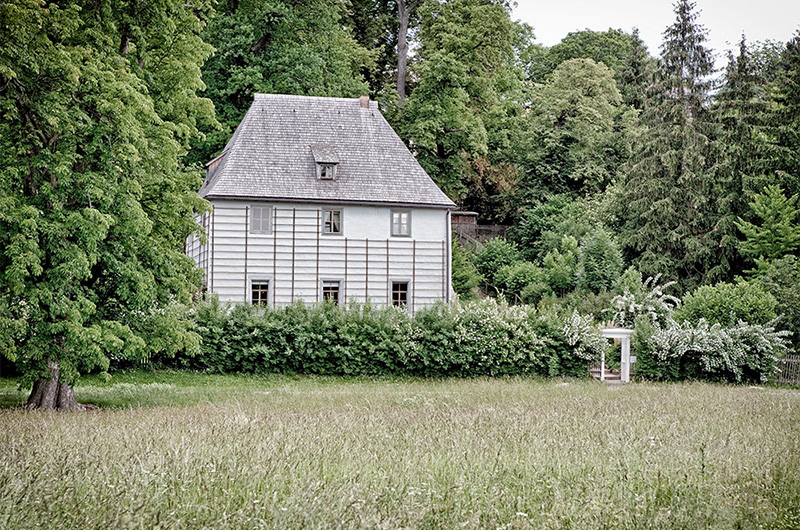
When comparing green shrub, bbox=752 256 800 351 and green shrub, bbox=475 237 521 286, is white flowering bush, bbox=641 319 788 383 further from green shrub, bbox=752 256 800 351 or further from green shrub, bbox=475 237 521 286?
green shrub, bbox=475 237 521 286

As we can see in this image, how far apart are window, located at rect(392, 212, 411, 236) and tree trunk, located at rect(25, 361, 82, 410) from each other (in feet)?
65.2

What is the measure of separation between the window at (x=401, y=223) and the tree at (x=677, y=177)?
39.3 ft

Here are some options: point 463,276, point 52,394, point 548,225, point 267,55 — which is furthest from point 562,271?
point 52,394

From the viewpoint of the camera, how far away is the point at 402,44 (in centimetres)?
→ 4769

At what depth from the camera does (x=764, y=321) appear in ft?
96.7

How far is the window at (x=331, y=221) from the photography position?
34.8 m

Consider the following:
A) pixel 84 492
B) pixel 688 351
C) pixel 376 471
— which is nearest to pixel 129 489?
pixel 84 492

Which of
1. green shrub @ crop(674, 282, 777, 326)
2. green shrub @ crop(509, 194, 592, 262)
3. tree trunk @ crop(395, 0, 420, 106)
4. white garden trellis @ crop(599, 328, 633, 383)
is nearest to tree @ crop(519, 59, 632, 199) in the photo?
green shrub @ crop(509, 194, 592, 262)

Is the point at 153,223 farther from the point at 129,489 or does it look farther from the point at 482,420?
the point at 129,489

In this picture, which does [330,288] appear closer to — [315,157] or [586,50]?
[315,157]

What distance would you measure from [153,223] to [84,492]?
11.1 metres

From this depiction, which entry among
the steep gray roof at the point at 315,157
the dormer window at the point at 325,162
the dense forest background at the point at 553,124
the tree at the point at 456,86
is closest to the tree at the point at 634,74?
the dense forest background at the point at 553,124

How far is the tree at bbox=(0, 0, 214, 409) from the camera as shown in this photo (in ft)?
49.2

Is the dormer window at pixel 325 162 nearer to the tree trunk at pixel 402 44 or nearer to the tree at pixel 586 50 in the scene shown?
the tree trunk at pixel 402 44
